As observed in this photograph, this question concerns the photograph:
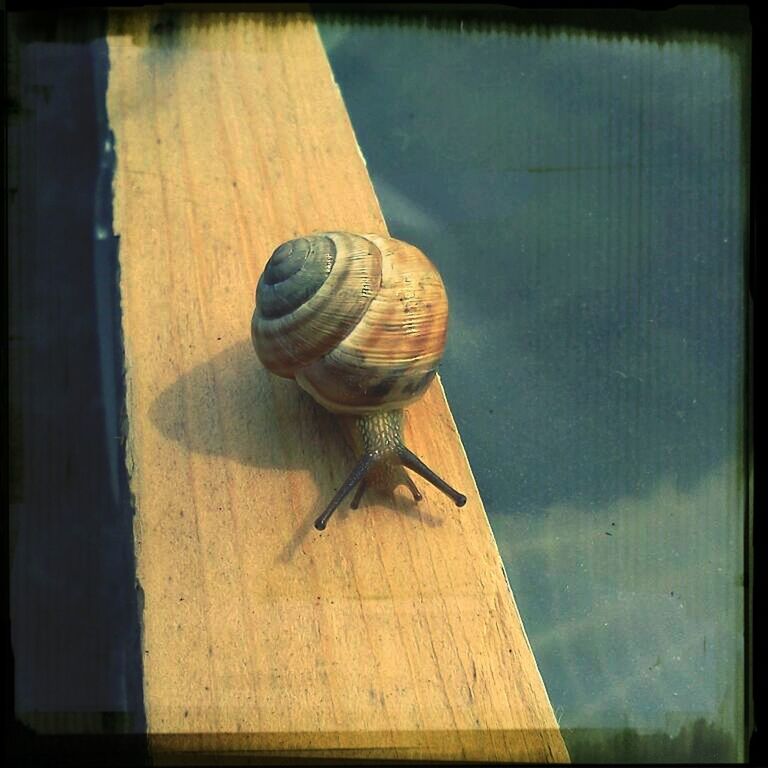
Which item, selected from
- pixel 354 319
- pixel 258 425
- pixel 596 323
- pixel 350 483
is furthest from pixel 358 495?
pixel 596 323

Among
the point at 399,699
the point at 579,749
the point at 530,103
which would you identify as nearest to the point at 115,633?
the point at 399,699

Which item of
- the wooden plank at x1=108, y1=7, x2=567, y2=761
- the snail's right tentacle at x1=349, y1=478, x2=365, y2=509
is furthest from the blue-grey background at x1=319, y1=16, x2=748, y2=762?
the snail's right tentacle at x1=349, y1=478, x2=365, y2=509

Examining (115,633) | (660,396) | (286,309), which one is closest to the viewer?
(286,309)

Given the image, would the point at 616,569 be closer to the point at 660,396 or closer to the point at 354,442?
the point at 660,396

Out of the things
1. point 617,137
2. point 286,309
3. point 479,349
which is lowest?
point 479,349

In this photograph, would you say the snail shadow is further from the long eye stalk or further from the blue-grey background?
the blue-grey background

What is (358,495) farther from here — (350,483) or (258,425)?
(258,425)

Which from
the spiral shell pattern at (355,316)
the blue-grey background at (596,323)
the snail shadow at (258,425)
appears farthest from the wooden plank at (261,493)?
the spiral shell pattern at (355,316)
